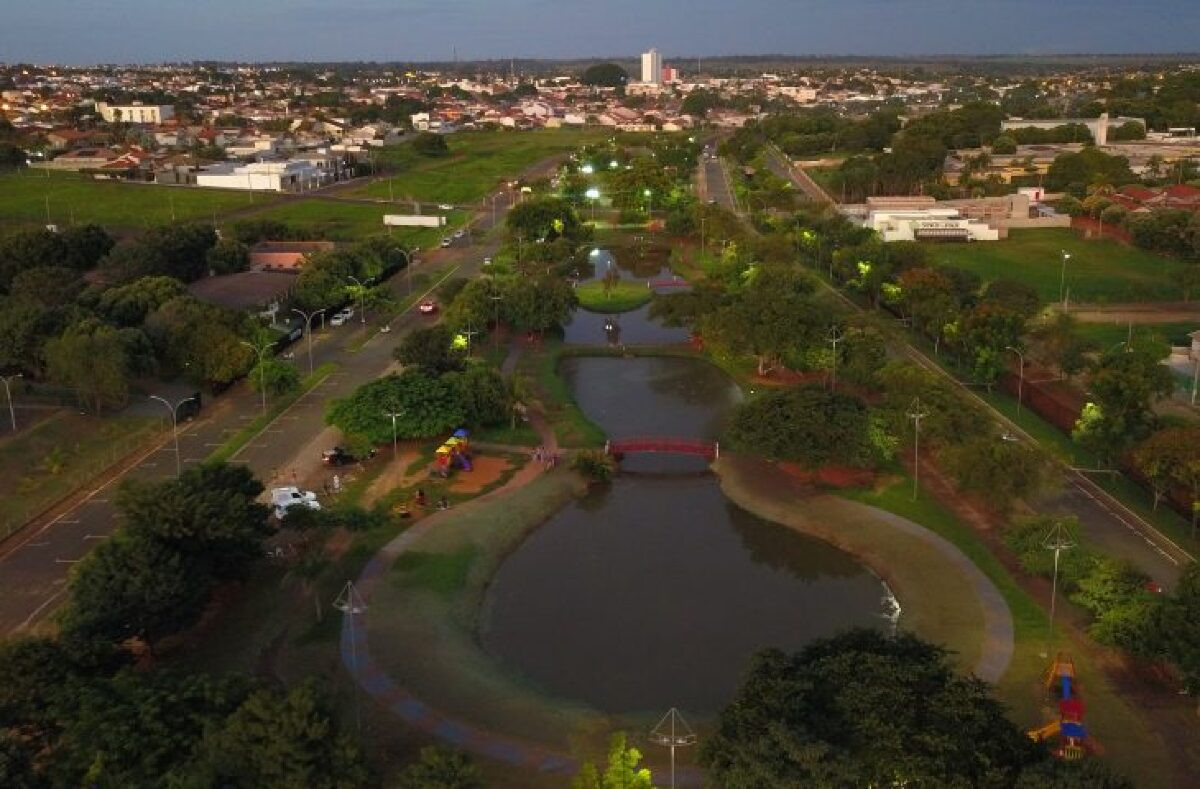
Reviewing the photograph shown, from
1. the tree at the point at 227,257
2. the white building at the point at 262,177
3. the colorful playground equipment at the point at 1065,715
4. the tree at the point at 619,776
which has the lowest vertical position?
the colorful playground equipment at the point at 1065,715

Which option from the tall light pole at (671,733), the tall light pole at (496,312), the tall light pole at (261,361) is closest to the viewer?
the tall light pole at (671,733)

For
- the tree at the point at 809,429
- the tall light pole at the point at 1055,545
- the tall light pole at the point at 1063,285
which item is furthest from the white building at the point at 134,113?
the tall light pole at the point at 1055,545

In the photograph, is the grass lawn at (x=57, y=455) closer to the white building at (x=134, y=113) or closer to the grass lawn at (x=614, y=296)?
the grass lawn at (x=614, y=296)

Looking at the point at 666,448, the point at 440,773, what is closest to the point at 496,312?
the point at 666,448

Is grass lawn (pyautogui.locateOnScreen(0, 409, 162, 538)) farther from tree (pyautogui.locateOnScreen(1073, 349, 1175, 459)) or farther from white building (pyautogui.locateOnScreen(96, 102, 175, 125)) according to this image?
white building (pyautogui.locateOnScreen(96, 102, 175, 125))

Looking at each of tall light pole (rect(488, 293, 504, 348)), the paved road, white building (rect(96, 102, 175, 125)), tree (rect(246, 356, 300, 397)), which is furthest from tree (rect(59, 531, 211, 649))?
white building (rect(96, 102, 175, 125))

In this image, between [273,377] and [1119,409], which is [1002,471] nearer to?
[1119,409]
